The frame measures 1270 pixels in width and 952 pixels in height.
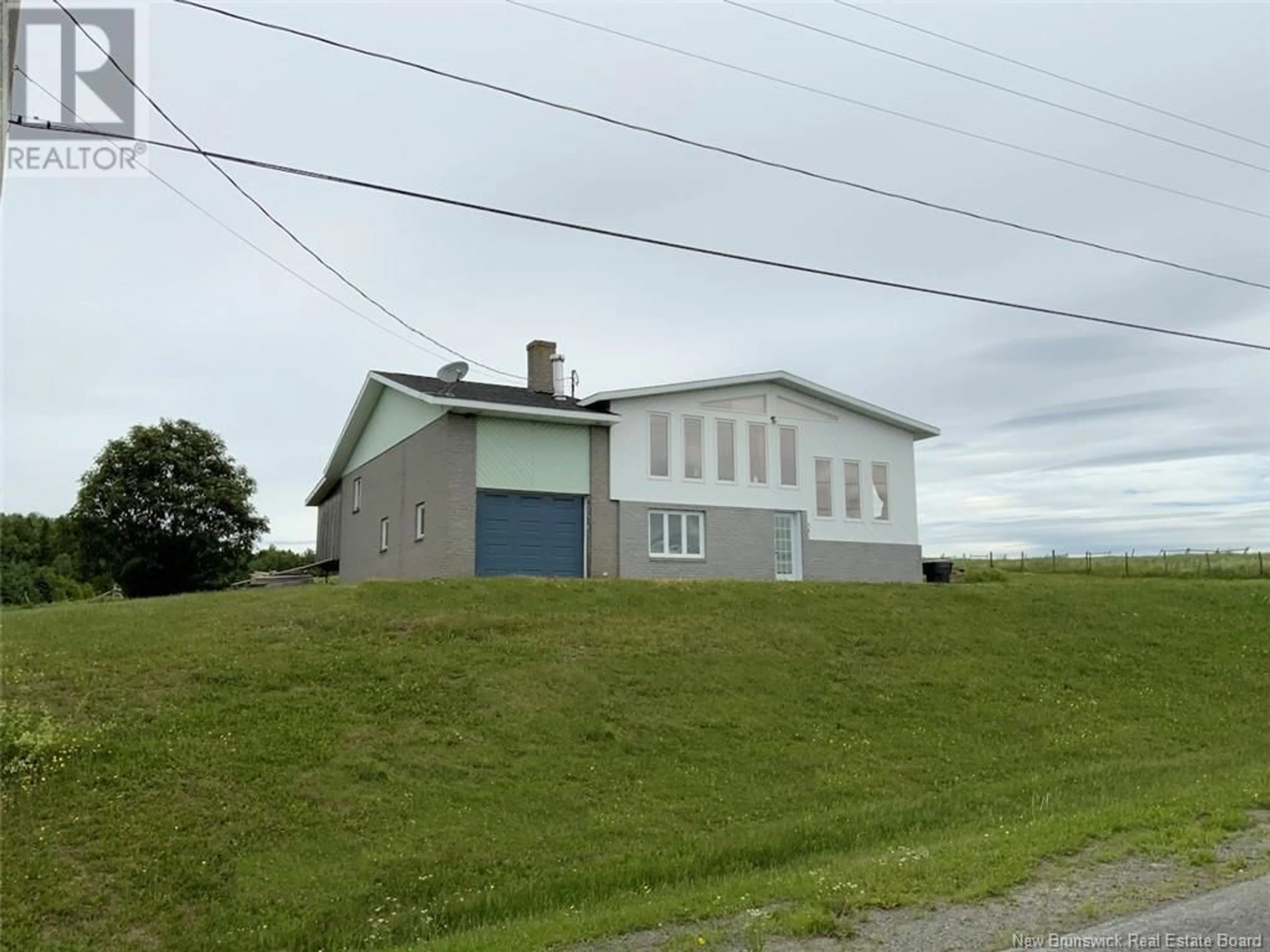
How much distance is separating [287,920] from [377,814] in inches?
70.4

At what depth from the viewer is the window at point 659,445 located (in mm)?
23672

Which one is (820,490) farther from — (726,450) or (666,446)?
(666,446)

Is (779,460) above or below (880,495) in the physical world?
above

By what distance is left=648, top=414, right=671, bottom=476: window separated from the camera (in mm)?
23672

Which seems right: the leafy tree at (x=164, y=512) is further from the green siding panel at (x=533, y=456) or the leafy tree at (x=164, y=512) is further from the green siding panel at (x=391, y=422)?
the green siding panel at (x=533, y=456)

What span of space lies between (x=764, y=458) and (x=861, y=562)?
3.91 m

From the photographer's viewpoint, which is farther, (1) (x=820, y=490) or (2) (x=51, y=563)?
(2) (x=51, y=563)

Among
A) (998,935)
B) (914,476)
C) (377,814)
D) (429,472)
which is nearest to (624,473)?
(429,472)

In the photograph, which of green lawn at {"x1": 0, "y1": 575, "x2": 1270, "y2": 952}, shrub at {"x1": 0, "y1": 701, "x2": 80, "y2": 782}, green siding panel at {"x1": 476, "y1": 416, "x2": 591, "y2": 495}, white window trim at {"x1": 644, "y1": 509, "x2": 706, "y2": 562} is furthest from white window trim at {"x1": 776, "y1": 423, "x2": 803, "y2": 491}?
shrub at {"x1": 0, "y1": 701, "x2": 80, "y2": 782}

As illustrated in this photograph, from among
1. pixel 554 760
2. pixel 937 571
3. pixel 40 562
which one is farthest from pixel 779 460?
pixel 40 562

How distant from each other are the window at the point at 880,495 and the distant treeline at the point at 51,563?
81.5 ft

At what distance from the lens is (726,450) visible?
970 inches

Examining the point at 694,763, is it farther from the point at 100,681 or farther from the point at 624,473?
the point at 624,473

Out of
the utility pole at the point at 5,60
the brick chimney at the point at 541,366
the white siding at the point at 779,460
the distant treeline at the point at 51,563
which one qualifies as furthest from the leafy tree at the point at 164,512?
the utility pole at the point at 5,60
